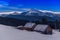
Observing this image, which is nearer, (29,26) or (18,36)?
(18,36)

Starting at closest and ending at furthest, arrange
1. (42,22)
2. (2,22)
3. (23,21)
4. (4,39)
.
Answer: (4,39) < (2,22) < (42,22) < (23,21)

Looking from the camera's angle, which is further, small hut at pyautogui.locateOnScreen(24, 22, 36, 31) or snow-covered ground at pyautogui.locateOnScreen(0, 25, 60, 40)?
small hut at pyautogui.locateOnScreen(24, 22, 36, 31)

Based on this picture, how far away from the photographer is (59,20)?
38.4ft

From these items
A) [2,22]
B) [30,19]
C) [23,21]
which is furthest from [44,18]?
[2,22]

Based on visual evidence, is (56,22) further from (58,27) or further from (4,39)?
(4,39)

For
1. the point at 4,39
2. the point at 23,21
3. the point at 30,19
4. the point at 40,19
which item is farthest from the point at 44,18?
the point at 4,39

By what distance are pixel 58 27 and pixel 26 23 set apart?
8.97ft

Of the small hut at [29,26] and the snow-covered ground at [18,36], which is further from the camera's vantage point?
the small hut at [29,26]

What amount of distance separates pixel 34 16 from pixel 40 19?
0.55 metres

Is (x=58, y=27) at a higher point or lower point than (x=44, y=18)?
lower

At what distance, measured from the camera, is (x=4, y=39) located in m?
4.12

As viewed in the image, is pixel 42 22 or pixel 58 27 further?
pixel 58 27

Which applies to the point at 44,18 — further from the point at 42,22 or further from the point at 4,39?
the point at 4,39

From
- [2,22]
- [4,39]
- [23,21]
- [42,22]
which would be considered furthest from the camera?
[23,21]
